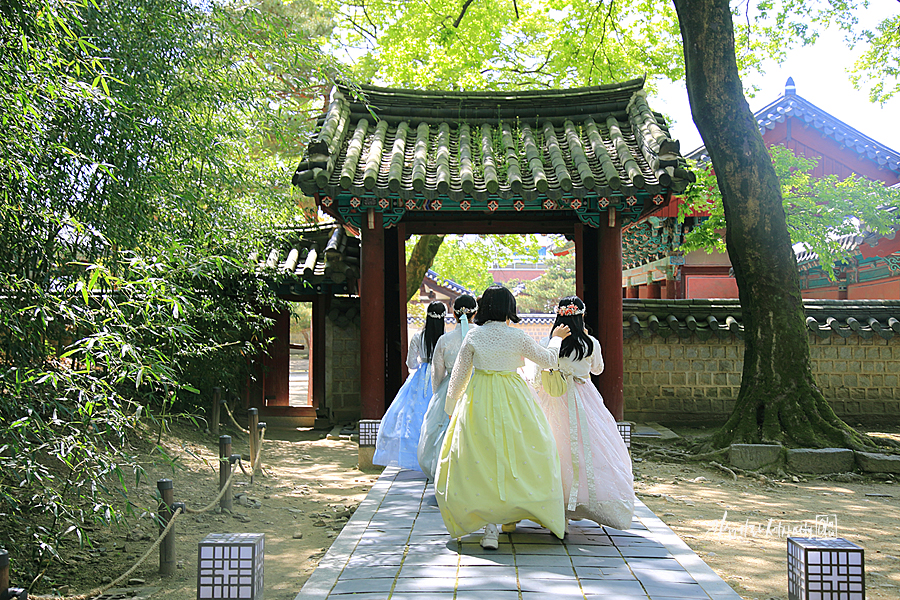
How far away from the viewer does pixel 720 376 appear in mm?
10625

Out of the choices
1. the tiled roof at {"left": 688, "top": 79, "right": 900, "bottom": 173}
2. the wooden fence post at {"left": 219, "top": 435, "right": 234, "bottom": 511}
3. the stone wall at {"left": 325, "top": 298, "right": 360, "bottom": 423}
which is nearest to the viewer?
the wooden fence post at {"left": 219, "top": 435, "right": 234, "bottom": 511}

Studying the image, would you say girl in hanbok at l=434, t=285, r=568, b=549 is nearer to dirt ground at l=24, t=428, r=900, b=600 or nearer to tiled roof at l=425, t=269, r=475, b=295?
dirt ground at l=24, t=428, r=900, b=600

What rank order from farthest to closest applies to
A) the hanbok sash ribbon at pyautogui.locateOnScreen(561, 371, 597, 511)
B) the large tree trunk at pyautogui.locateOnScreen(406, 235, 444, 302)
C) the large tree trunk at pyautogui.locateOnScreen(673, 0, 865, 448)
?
the large tree trunk at pyautogui.locateOnScreen(406, 235, 444, 302) → the large tree trunk at pyautogui.locateOnScreen(673, 0, 865, 448) → the hanbok sash ribbon at pyautogui.locateOnScreen(561, 371, 597, 511)

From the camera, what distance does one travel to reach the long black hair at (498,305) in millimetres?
4285

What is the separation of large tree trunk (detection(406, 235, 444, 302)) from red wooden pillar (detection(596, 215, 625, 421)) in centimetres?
472

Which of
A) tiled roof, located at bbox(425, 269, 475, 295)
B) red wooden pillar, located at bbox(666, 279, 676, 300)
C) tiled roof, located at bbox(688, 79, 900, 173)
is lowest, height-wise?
red wooden pillar, located at bbox(666, 279, 676, 300)

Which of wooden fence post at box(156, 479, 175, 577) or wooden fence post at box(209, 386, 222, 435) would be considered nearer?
wooden fence post at box(156, 479, 175, 577)

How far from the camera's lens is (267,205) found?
907cm

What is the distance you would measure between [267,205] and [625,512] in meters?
6.26

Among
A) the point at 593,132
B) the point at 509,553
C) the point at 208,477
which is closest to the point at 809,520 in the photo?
the point at 509,553

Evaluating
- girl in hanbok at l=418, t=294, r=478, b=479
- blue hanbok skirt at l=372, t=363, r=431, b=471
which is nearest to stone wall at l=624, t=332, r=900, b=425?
blue hanbok skirt at l=372, t=363, r=431, b=471

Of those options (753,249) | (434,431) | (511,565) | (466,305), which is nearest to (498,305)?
(511,565)

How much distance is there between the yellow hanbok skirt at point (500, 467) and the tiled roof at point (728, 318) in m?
6.71

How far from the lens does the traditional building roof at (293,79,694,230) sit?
7.50m
